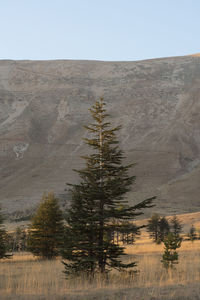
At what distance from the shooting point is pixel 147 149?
335ft

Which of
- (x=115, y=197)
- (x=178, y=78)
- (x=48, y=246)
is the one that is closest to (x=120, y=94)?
(x=178, y=78)

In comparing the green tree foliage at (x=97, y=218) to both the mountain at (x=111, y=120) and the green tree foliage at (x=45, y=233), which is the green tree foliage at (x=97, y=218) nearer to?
the green tree foliage at (x=45, y=233)

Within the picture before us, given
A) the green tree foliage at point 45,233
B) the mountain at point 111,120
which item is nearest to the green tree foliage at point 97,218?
the green tree foliage at point 45,233

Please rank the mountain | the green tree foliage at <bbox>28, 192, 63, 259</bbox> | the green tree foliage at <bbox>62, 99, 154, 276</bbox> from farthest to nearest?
the mountain < the green tree foliage at <bbox>28, 192, 63, 259</bbox> < the green tree foliage at <bbox>62, 99, 154, 276</bbox>

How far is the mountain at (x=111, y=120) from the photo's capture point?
3346 inches

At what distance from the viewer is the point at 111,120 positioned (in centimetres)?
11600

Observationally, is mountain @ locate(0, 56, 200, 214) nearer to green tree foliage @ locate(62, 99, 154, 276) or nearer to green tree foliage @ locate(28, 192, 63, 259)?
green tree foliage @ locate(28, 192, 63, 259)

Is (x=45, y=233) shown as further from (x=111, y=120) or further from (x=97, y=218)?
(x=111, y=120)

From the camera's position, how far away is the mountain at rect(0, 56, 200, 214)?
279 feet

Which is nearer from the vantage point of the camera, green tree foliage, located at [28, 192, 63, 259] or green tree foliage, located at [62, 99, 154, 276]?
green tree foliage, located at [62, 99, 154, 276]

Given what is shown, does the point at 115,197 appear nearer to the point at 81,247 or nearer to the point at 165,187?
the point at 81,247

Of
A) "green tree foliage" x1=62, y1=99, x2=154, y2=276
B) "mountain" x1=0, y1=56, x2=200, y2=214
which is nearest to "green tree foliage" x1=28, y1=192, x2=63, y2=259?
"green tree foliage" x1=62, y1=99, x2=154, y2=276

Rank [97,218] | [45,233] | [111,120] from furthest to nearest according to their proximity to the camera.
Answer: [111,120], [45,233], [97,218]

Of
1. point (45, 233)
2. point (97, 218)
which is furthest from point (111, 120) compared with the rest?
point (97, 218)
